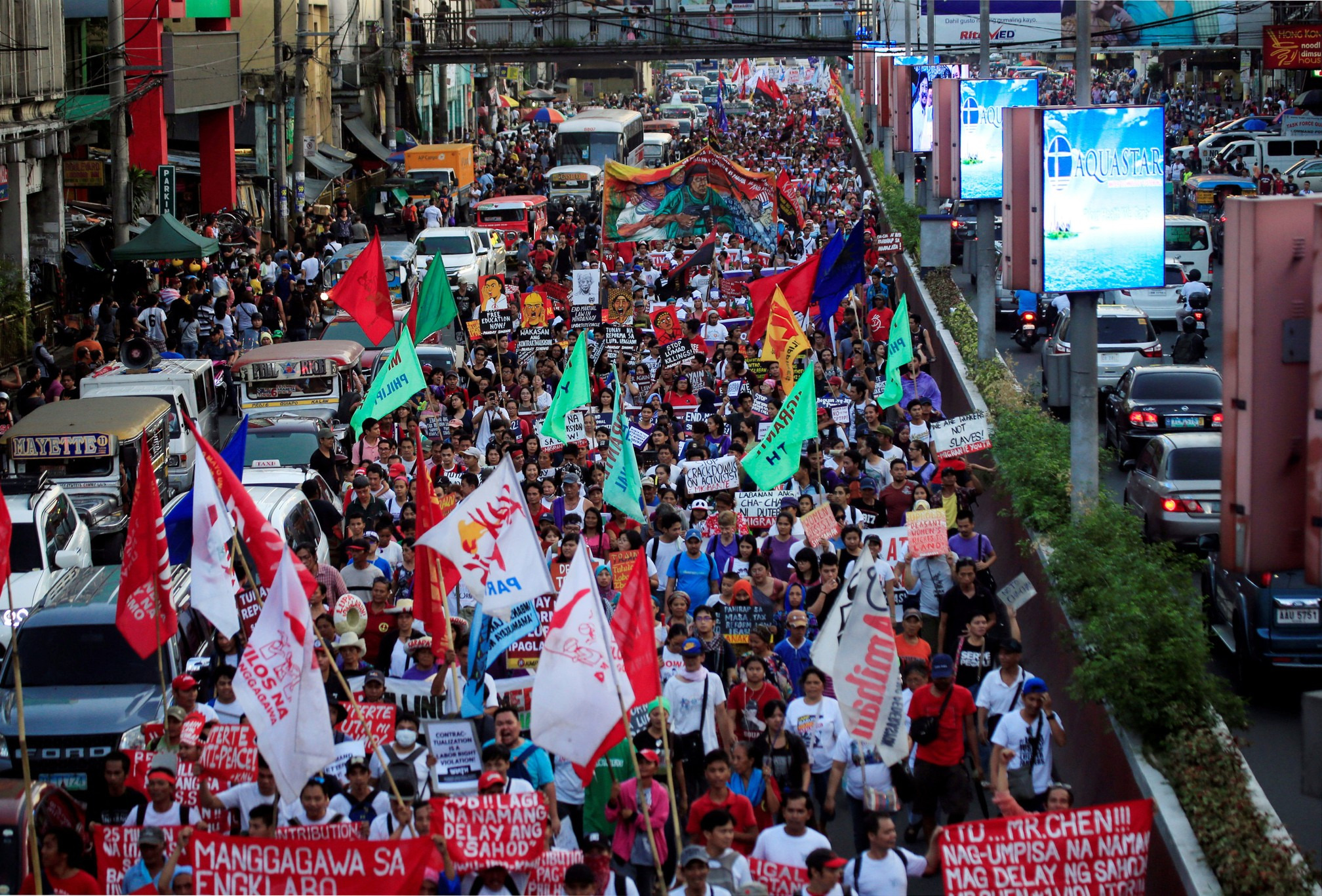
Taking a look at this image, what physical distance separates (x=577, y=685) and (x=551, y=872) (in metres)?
0.91

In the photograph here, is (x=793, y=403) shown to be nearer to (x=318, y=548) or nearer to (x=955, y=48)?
(x=318, y=548)

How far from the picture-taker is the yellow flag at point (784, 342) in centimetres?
1948

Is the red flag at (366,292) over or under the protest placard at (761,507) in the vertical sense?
over

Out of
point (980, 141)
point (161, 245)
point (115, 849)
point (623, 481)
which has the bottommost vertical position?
point (115, 849)

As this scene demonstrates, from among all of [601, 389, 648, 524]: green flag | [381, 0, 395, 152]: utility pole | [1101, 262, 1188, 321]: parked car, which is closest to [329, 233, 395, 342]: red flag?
[601, 389, 648, 524]: green flag

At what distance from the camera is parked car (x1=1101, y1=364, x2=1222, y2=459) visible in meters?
19.5

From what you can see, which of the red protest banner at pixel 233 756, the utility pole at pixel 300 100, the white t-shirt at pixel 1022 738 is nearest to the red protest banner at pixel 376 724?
the red protest banner at pixel 233 756

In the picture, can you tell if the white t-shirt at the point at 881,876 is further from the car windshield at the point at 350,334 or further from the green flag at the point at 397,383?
the car windshield at the point at 350,334

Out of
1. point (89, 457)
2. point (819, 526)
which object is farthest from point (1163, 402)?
point (89, 457)

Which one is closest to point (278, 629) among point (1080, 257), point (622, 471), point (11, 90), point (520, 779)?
point (520, 779)

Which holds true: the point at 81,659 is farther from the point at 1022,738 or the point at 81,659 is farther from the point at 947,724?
the point at 1022,738

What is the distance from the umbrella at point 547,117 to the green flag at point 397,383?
206 feet

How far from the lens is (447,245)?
33500 mm

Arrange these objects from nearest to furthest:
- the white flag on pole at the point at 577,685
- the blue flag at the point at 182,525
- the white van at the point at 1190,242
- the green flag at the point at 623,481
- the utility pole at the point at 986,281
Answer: the white flag on pole at the point at 577,685
the blue flag at the point at 182,525
the green flag at the point at 623,481
the utility pole at the point at 986,281
the white van at the point at 1190,242
